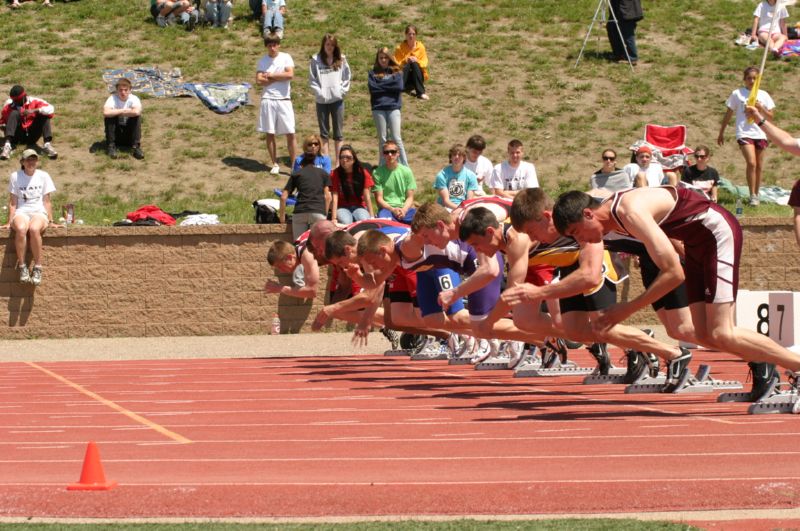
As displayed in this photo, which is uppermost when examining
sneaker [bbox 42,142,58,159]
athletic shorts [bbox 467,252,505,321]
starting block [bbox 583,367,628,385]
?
athletic shorts [bbox 467,252,505,321]

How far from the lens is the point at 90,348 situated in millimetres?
16359

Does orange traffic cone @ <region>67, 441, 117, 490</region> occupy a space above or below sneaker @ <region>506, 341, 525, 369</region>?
above

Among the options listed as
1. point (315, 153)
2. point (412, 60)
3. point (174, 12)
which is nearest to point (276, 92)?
point (412, 60)

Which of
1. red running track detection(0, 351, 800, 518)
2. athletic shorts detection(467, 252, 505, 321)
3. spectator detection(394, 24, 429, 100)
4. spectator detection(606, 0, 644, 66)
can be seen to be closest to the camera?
red running track detection(0, 351, 800, 518)

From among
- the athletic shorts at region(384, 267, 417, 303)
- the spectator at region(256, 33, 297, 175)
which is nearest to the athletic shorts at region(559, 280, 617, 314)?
the athletic shorts at region(384, 267, 417, 303)

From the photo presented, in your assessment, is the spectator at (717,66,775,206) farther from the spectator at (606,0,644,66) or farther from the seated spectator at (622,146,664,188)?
the spectator at (606,0,644,66)

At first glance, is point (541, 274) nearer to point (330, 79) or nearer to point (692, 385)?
point (692, 385)

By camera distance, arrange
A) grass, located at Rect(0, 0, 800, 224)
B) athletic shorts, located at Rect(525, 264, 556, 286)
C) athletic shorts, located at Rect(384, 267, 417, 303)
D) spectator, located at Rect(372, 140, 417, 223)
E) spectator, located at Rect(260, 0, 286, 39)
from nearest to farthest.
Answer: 1. athletic shorts, located at Rect(525, 264, 556, 286)
2. athletic shorts, located at Rect(384, 267, 417, 303)
3. spectator, located at Rect(372, 140, 417, 223)
4. grass, located at Rect(0, 0, 800, 224)
5. spectator, located at Rect(260, 0, 286, 39)

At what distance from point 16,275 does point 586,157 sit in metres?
10.5

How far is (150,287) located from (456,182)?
4.22 meters

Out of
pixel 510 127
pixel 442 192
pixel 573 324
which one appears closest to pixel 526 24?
pixel 510 127

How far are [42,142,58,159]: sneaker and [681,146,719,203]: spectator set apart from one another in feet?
33.3

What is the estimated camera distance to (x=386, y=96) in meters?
19.9

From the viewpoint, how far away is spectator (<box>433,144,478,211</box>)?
1728cm
